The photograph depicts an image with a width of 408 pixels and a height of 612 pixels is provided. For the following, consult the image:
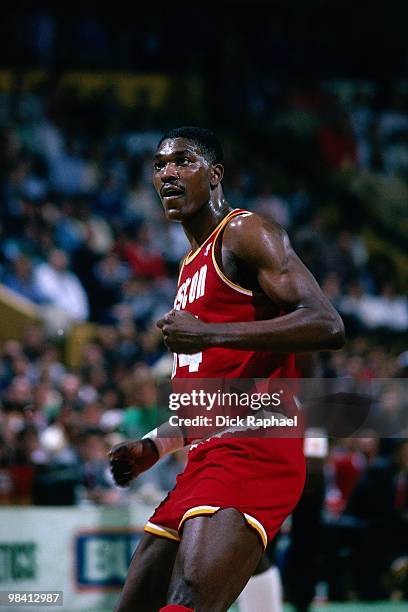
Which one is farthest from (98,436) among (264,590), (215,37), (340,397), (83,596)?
(215,37)

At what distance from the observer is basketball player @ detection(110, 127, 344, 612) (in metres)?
3.81

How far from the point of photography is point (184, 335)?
3.71 meters

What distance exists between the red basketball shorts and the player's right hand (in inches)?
12.5

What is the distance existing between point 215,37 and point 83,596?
12008mm

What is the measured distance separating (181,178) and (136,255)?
342 inches

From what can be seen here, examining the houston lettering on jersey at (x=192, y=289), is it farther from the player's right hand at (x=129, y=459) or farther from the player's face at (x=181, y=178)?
the player's right hand at (x=129, y=459)

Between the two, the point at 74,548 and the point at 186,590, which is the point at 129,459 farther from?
the point at 74,548

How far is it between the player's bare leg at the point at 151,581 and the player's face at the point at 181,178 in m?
1.22

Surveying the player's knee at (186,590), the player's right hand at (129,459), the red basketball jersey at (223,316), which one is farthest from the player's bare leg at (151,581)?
the red basketball jersey at (223,316)

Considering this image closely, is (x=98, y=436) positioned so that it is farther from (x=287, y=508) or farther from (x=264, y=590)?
(x=287, y=508)

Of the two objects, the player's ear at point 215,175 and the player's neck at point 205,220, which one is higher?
Answer: the player's ear at point 215,175

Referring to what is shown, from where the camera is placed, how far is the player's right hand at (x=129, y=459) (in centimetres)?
449

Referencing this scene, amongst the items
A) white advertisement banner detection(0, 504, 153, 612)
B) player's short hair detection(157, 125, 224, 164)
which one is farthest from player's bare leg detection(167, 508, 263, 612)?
white advertisement banner detection(0, 504, 153, 612)

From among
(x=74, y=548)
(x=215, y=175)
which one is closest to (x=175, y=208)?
(x=215, y=175)
